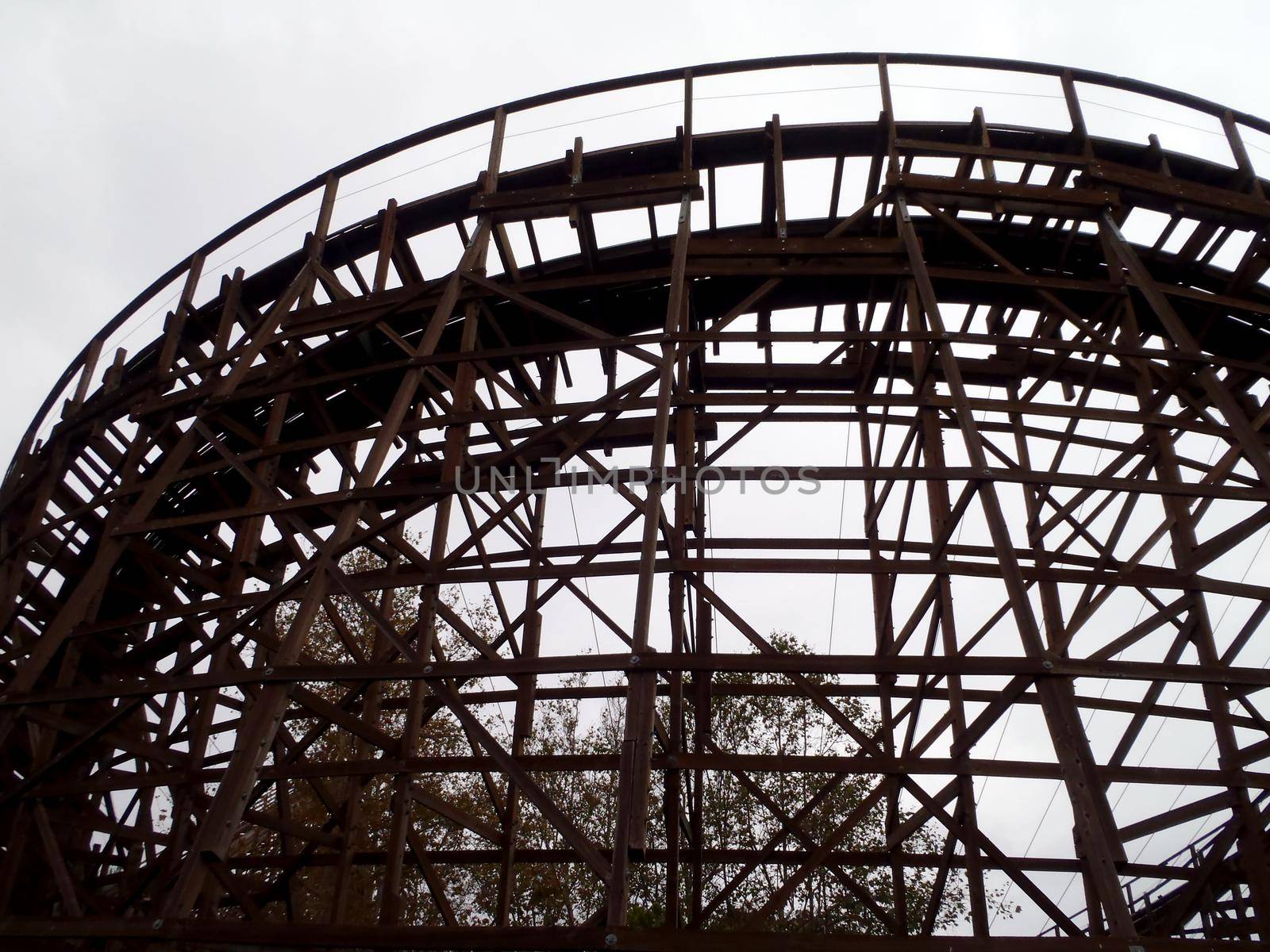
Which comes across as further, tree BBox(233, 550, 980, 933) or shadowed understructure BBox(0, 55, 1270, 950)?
tree BBox(233, 550, 980, 933)

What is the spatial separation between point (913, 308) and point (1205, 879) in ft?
16.0

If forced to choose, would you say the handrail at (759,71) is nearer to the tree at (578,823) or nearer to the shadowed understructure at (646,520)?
the shadowed understructure at (646,520)

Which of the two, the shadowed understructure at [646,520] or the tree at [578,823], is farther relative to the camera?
the tree at [578,823]

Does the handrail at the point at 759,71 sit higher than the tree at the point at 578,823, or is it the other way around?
the handrail at the point at 759,71

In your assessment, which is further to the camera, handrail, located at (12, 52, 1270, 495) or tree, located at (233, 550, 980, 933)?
tree, located at (233, 550, 980, 933)

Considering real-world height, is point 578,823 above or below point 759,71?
below

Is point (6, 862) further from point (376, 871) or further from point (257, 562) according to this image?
point (376, 871)

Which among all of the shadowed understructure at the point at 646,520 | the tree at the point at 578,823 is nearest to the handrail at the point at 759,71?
the shadowed understructure at the point at 646,520

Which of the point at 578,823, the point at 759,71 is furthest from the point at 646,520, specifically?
the point at 578,823

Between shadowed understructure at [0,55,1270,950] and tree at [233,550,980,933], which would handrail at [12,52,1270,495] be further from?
tree at [233,550,980,933]

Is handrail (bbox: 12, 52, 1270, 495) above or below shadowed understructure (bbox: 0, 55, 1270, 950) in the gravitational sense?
above

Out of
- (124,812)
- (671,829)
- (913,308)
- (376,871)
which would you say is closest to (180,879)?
(671,829)

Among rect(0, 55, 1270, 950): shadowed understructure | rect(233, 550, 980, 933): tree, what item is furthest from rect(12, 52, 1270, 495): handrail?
rect(233, 550, 980, 933): tree

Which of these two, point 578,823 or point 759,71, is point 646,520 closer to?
point 759,71
